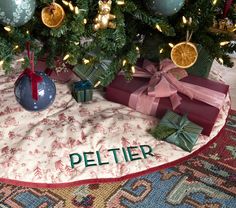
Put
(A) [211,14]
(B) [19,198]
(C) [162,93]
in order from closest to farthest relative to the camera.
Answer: (B) [19,198], (A) [211,14], (C) [162,93]

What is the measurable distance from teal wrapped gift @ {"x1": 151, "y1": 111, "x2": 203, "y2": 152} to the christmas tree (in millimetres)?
201

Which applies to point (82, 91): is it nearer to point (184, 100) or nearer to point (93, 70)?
point (93, 70)

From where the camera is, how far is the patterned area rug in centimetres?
90

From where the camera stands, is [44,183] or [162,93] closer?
[44,183]

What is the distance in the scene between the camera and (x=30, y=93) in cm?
102

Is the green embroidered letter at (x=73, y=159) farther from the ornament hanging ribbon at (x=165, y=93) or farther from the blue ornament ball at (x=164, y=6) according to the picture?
the blue ornament ball at (x=164, y=6)

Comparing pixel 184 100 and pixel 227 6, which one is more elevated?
pixel 227 6

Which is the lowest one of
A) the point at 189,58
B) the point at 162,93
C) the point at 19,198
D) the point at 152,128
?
the point at 19,198

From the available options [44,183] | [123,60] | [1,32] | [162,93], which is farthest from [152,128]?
[1,32]

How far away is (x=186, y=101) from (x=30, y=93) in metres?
0.49

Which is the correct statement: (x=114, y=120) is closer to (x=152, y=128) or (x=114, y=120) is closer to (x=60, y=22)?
(x=152, y=128)

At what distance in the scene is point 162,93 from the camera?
3.70 ft

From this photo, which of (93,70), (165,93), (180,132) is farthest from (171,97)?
(93,70)

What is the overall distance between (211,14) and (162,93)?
0.93ft
